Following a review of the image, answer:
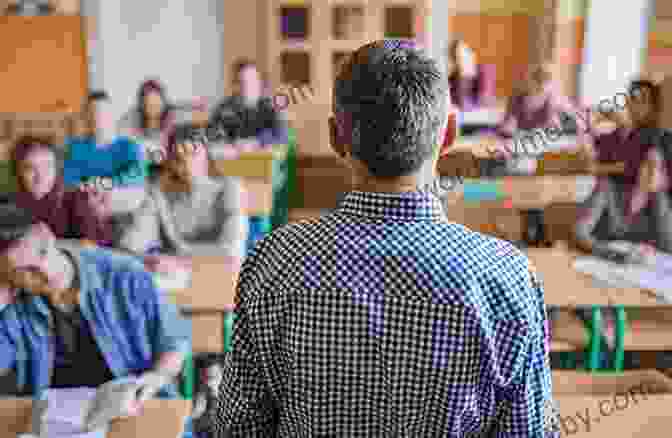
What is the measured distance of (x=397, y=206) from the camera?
89 cm

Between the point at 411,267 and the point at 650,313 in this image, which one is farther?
the point at 650,313

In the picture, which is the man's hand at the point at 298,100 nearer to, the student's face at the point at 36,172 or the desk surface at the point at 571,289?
the student's face at the point at 36,172

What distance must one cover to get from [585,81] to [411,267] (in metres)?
6.60

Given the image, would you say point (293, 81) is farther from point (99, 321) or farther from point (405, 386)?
point (405, 386)

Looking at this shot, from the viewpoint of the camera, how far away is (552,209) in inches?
140

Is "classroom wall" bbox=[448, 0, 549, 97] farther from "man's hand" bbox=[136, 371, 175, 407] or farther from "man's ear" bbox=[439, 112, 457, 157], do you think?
"man's ear" bbox=[439, 112, 457, 157]

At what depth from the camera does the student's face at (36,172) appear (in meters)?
2.92

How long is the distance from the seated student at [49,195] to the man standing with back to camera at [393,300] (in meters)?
2.20

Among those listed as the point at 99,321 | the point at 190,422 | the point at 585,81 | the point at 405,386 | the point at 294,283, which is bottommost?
the point at 190,422

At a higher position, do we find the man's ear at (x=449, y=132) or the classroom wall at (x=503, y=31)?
the classroom wall at (x=503, y=31)

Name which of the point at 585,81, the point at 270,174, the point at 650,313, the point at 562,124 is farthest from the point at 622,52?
the point at 650,313

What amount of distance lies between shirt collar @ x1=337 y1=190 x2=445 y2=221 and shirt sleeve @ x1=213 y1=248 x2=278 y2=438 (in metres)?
0.16

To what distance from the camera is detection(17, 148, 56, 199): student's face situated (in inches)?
115

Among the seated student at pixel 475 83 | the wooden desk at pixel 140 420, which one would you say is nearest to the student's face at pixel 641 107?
the wooden desk at pixel 140 420
